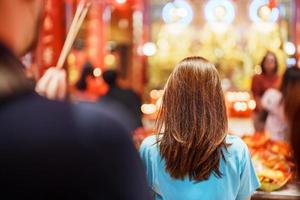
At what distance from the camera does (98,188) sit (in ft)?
3.22

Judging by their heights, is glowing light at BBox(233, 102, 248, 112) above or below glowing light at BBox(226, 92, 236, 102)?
below

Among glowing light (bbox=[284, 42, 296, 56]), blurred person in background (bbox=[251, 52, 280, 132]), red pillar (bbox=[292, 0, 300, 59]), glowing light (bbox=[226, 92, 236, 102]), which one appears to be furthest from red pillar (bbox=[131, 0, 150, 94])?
blurred person in background (bbox=[251, 52, 280, 132])

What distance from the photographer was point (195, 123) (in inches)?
96.8

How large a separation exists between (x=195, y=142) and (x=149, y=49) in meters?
13.3

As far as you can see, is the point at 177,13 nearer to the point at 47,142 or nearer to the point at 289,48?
the point at 289,48

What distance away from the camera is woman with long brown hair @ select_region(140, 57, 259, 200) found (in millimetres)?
2455

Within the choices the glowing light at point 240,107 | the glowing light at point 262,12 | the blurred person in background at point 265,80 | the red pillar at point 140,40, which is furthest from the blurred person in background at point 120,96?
the glowing light at point 240,107

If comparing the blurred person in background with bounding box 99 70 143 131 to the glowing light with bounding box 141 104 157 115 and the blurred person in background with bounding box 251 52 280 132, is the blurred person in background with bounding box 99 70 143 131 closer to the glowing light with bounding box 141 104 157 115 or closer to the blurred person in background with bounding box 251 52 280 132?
the blurred person in background with bounding box 251 52 280 132

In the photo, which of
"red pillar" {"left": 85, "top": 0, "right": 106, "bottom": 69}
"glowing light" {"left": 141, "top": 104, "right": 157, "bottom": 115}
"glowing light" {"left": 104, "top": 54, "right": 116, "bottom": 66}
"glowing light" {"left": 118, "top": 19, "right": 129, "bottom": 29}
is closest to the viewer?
"red pillar" {"left": 85, "top": 0, "right": 106, "bottom": 69}

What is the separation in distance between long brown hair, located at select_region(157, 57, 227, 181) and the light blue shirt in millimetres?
30

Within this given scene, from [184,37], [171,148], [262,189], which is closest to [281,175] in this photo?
[262,189]

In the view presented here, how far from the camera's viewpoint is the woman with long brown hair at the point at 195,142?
246 centimetres

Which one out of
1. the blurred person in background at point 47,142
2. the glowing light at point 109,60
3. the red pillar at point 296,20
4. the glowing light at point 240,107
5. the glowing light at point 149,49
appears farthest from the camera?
the glowing light at point 240,107

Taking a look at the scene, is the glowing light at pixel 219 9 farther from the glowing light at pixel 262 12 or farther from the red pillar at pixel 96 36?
the red pillar at pixel 96 36
